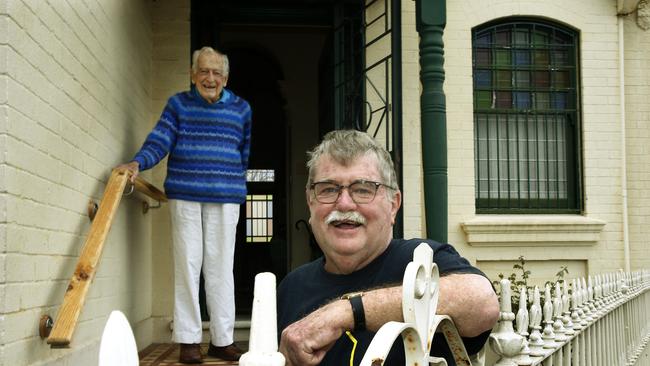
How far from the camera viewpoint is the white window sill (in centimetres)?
723

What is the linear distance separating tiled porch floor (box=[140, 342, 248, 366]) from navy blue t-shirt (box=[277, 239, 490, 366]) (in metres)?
2.34

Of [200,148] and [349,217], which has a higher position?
[200,148]

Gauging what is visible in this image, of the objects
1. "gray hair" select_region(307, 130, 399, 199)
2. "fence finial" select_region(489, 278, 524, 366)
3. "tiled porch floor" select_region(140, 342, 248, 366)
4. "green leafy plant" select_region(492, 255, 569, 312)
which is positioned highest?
"gray hair" select_region(307, 130, 399, 199)

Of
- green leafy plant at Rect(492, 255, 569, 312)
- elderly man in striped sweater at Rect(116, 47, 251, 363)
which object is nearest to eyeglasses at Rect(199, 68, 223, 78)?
elderly man in striped sweater at Rect(116, 47, 251, 363)

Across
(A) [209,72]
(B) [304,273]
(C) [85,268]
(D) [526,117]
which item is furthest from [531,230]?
(B) [304,273]

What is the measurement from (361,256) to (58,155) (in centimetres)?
194

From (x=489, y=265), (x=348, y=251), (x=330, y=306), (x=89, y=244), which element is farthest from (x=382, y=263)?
(x=489, y=265)

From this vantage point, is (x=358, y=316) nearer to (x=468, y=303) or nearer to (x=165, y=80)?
(x=468, y=303)

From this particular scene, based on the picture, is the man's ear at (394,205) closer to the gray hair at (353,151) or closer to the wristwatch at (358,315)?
the gray hair at (353,151)

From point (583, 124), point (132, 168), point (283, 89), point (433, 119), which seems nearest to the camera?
point (132, 168)

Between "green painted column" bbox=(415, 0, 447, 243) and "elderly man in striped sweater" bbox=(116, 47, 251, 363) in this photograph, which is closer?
"elderly man in striped sweater" bbox=(116, 47, 251, 363)

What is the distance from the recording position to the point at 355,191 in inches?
89.4

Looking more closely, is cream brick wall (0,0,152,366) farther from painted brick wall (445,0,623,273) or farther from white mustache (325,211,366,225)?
painted brick wall (445,0,623,273)

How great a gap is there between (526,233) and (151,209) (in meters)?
3.80
